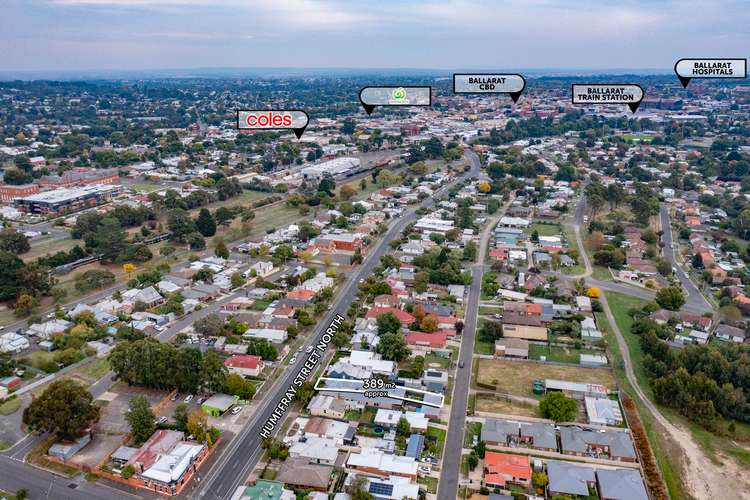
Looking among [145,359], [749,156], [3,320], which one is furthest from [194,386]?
[749,156]

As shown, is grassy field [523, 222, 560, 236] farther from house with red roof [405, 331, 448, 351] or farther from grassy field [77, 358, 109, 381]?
grassy field [77, 358, 109, 381]

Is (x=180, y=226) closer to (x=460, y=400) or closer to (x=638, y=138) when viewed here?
(x=460, y=400)

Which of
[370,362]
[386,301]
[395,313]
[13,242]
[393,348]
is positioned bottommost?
[370,362]

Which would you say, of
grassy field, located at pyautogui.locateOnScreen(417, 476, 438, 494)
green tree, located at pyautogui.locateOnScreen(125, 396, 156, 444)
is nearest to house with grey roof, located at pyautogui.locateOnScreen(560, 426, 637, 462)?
grassy field, located at pyautogui.locateOnScreen(417, 476, 438, 494)

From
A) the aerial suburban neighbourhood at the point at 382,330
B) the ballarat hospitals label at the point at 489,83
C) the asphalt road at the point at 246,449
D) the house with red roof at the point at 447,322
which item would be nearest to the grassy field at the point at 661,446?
the aerial suburban neighbourhood at the point at 382,330

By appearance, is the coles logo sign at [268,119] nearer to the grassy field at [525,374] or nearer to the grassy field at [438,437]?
the grassy field at [438,437]

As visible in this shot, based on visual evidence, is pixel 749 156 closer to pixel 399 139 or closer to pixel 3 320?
pixel 399 139

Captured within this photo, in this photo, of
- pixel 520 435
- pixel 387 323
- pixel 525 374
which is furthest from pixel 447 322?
pixel 520 435
